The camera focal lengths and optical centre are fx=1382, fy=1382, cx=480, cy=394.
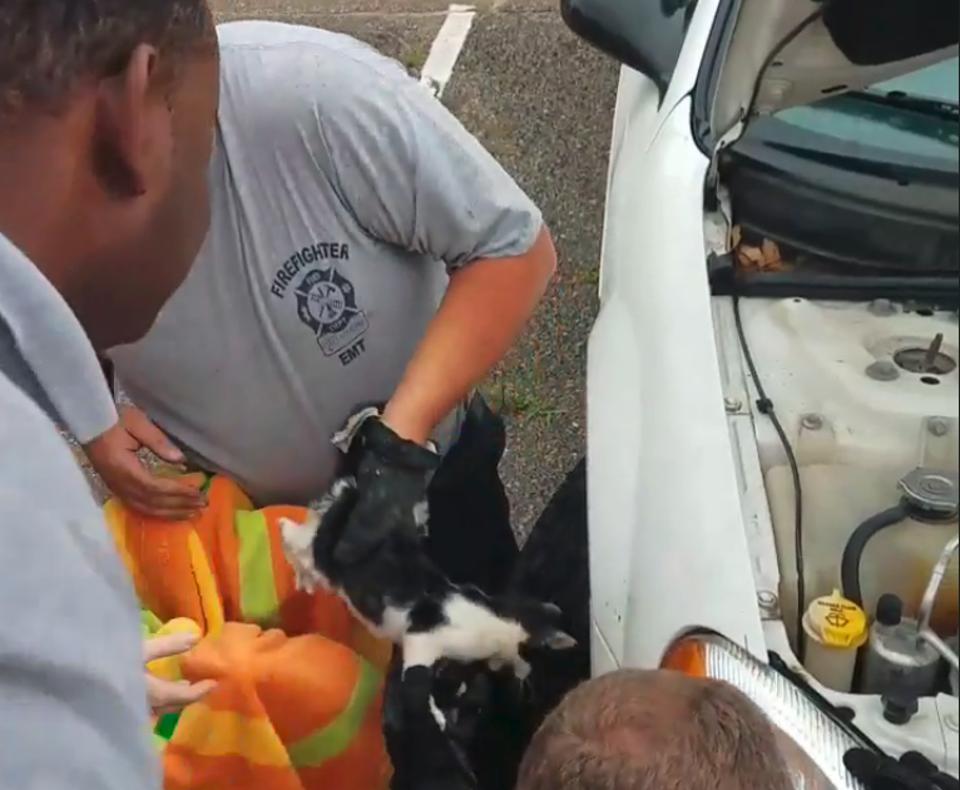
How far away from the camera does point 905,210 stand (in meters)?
1.76

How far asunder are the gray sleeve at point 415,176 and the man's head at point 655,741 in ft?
2.51

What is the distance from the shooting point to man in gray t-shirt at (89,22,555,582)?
1.72m

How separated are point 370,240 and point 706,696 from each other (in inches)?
34.0

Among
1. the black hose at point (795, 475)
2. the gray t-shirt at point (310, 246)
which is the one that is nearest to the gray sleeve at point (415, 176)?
the gray t-shirt at point (310, 246)

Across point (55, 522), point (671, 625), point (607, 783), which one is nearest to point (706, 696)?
point (607, 783)

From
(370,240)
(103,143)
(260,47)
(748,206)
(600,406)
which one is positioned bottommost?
(600,406)

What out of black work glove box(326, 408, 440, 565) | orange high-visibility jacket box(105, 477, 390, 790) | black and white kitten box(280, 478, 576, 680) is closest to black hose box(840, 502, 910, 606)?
black and white kitten box(280, 478, 576, 680)

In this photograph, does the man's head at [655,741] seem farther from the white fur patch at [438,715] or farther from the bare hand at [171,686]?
the bare hand at [171,686]

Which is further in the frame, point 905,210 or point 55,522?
point 905,210

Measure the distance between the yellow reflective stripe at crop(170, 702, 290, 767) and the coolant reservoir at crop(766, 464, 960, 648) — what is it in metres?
0.66

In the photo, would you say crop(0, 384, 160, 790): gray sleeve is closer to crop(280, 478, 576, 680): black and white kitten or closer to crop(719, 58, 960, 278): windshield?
crop(280, 478, 576, 680): black and white kitten

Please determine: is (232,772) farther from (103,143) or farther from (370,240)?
(103,143)

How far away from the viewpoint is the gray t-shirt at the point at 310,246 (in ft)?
5.64

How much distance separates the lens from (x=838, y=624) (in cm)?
142
